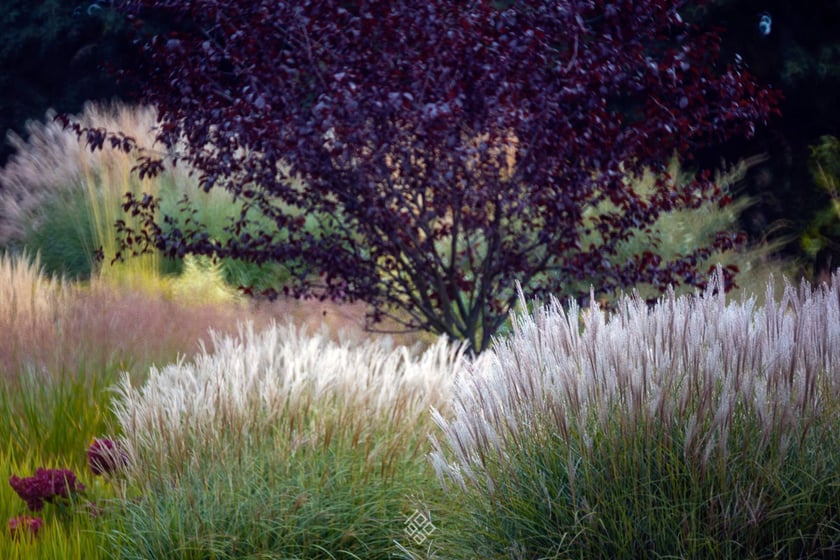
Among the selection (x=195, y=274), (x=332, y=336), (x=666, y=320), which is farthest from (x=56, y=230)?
(x=666, y=320)

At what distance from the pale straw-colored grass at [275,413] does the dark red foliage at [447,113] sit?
1.53 metres

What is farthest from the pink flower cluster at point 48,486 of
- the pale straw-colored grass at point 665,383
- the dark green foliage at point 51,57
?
the dark green foliage at point 51,57

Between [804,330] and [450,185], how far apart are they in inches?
124

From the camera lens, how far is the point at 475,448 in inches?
115

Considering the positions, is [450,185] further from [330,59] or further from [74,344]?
[74,344]

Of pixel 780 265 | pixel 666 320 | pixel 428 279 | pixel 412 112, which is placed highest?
pixel 412 112

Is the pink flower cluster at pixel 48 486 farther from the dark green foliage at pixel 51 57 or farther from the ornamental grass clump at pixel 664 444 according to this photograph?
the dark green foliage at pixel 51 57

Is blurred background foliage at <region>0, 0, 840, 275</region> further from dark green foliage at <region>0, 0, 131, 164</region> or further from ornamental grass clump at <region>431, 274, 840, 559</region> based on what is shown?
ornamental grass clump at <region>431, 274, 840, 559</region>

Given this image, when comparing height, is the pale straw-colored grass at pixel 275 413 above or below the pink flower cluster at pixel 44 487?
above

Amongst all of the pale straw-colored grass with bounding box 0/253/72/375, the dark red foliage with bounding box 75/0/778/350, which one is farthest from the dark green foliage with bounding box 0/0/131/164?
the dark red foliage with bounding box 75/0/778/350

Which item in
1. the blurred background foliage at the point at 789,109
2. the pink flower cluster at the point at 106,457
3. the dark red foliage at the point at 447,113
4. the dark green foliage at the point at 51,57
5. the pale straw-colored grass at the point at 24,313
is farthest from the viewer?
the dark green foliage at the point at 51,57

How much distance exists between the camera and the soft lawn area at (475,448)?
2.66 m

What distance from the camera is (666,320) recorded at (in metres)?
3.05

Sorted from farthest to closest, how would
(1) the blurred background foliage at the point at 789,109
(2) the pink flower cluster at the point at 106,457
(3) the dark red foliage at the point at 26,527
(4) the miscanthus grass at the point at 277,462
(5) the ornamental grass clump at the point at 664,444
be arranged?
(1) the blurred background foliage at the point at 789,109, (2) the pink flower cluster at the point at 106,457, (3) the dark red foliage at the point at 26,527, (4) the miscanthus grass at the point at 277,462, (5) the ornamental grass clump at the point at 664,444
